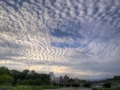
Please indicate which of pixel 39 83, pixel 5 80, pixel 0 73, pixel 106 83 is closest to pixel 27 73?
pixel 39 83

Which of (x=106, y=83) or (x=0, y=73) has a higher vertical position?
(x=0, y=73)

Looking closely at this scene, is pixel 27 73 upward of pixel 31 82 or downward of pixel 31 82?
upward

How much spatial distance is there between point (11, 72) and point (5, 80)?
42.3 meters

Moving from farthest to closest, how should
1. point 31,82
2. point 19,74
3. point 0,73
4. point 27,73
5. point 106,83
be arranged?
point 27,73, point 19,74, point 31,82, point 0,73, point 106,83

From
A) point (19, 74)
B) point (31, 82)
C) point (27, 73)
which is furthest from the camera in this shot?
point (27, 73)

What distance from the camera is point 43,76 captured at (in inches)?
5502

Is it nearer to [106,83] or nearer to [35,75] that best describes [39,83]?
[35,75]

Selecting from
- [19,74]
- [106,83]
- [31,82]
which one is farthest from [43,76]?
[106,83]

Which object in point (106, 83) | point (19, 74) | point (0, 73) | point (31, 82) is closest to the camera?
point (106, 83)

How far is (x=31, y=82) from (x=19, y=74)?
26.5 meters

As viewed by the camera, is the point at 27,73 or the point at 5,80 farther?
the point at 27,73

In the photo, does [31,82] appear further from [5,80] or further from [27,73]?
[27,73]

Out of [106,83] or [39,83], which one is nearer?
[106,83]

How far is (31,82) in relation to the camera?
106438mm
